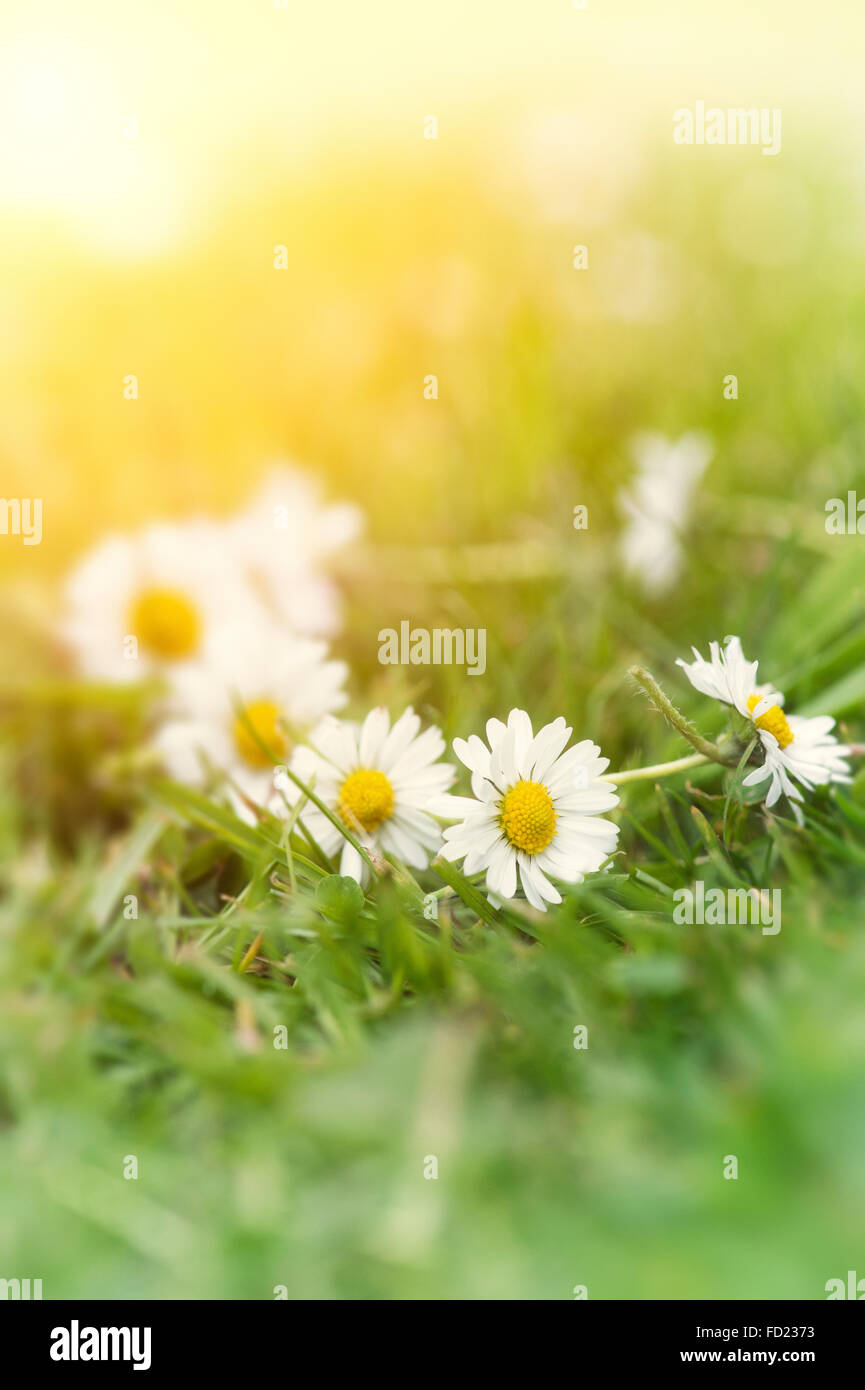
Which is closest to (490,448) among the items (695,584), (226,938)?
(695,584)

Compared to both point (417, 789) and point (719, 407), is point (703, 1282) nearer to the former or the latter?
point (417, 789)

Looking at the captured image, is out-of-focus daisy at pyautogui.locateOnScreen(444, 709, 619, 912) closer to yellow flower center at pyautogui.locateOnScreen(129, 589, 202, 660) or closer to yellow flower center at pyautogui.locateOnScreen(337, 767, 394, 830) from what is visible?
yellow flower center at pyautogui.locateOnScreen(337, 767, 394, 830)

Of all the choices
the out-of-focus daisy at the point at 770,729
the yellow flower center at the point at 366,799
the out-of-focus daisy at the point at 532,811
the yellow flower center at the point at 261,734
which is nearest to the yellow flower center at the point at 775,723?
the out-of-focus daisy at the point at 770,729

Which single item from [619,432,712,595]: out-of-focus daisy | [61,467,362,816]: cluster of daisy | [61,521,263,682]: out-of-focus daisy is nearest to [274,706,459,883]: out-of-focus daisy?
[61,467,362,816]: cluster of daisy

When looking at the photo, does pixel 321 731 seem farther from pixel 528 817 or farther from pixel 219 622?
pixel 219 622

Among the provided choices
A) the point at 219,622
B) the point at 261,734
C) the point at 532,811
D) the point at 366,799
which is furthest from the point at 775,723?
the point at 219,622

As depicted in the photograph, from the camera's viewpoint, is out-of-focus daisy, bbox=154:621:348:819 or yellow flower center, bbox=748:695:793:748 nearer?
yellow flower center, bbox=748:695:793:748

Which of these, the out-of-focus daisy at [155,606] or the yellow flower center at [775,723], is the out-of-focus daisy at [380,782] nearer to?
the yellow flower center at [775,723]
